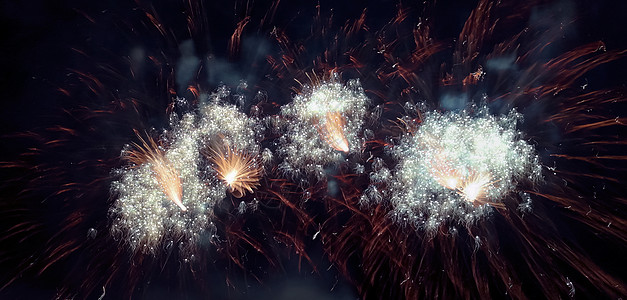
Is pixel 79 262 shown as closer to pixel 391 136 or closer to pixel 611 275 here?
pixel 391 136

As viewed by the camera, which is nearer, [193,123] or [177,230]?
[177,230]

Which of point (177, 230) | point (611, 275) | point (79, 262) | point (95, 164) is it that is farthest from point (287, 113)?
point (611, 275)

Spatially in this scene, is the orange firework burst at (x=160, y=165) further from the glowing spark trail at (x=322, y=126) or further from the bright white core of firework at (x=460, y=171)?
the bright white core of firework at (x=460, y=171)

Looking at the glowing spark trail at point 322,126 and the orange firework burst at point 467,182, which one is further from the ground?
the glowing spark trail at point 322,126

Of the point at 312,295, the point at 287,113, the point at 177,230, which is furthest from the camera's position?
the point at 287,113

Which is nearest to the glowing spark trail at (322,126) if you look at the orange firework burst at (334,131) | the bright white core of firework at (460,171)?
the orange firework burst at (334,131)

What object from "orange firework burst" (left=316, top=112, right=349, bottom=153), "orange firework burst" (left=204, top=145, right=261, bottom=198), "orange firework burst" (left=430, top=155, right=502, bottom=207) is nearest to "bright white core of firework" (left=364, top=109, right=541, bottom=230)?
"orange firework burst" (left=430, top=155, right=502, bottom=207)

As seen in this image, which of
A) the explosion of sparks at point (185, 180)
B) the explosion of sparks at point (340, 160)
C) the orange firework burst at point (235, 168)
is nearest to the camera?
the explosion of sparks at point (340, 160)
